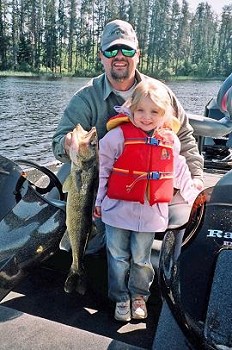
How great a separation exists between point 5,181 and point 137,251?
0.86 meters

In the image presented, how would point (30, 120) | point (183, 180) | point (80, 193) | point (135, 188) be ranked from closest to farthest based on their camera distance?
point (80, 193) → point (135, 188) → point (183, 180) → point (30, 120)

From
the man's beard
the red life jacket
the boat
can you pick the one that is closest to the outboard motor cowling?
the boat

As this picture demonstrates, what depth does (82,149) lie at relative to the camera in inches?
88.0

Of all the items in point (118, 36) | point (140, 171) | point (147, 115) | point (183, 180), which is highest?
point (118, 36)

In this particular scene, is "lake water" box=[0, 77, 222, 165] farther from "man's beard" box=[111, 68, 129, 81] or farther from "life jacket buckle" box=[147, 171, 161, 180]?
"life jacket buckle" box=[147, 171, 161, 180]

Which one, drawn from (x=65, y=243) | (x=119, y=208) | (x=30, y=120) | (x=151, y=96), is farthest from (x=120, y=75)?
(x=30, y=120)

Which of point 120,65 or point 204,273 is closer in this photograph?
point 204,273

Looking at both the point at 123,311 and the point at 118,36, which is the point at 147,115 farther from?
the point at 123,311

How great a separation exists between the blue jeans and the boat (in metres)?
0.19

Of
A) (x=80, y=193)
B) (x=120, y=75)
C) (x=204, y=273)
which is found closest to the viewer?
(x=204, y=273)

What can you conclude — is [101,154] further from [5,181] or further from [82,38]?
[82,38]

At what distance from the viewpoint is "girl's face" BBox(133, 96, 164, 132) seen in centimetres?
252

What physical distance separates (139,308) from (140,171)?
2.63ft

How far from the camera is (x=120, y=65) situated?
3.04 m
